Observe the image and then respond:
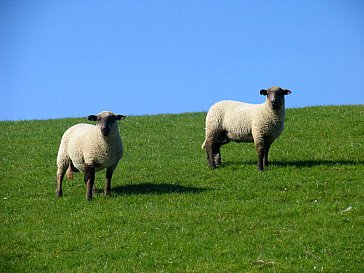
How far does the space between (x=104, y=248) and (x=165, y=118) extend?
20255mm

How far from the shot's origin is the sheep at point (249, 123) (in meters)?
20.3

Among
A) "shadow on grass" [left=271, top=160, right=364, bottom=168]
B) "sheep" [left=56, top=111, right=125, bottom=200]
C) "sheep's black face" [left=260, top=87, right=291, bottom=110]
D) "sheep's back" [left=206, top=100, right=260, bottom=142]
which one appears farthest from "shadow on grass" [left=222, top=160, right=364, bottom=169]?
"sheep" [left=56, top=111, right=125, bottom=200]

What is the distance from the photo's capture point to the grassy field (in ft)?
43.5

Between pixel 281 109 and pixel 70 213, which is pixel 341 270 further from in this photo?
pixel 281 109

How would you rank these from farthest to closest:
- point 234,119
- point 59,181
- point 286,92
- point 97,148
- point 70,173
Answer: point 234,119, point 286,92, point 70,173, point 59,181, point 97,148

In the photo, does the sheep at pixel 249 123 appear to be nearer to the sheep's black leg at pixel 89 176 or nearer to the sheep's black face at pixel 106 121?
the sheep's black face at pixel 106 121

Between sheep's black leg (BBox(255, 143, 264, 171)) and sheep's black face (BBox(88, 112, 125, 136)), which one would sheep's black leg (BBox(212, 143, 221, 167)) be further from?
sheep's black face (BBox(88, 112, 125, 136))

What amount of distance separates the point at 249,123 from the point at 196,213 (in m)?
5.61

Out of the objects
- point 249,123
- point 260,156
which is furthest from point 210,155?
point 260,156

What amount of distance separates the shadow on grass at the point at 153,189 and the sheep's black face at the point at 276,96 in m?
3.52

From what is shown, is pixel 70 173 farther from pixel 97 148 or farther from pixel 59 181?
pixel 97 148

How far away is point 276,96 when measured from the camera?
792 inches

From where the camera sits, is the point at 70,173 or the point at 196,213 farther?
the point at 70,173

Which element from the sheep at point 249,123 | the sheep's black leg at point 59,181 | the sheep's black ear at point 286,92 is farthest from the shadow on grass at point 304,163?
the sheep's black leg at point 59,181
